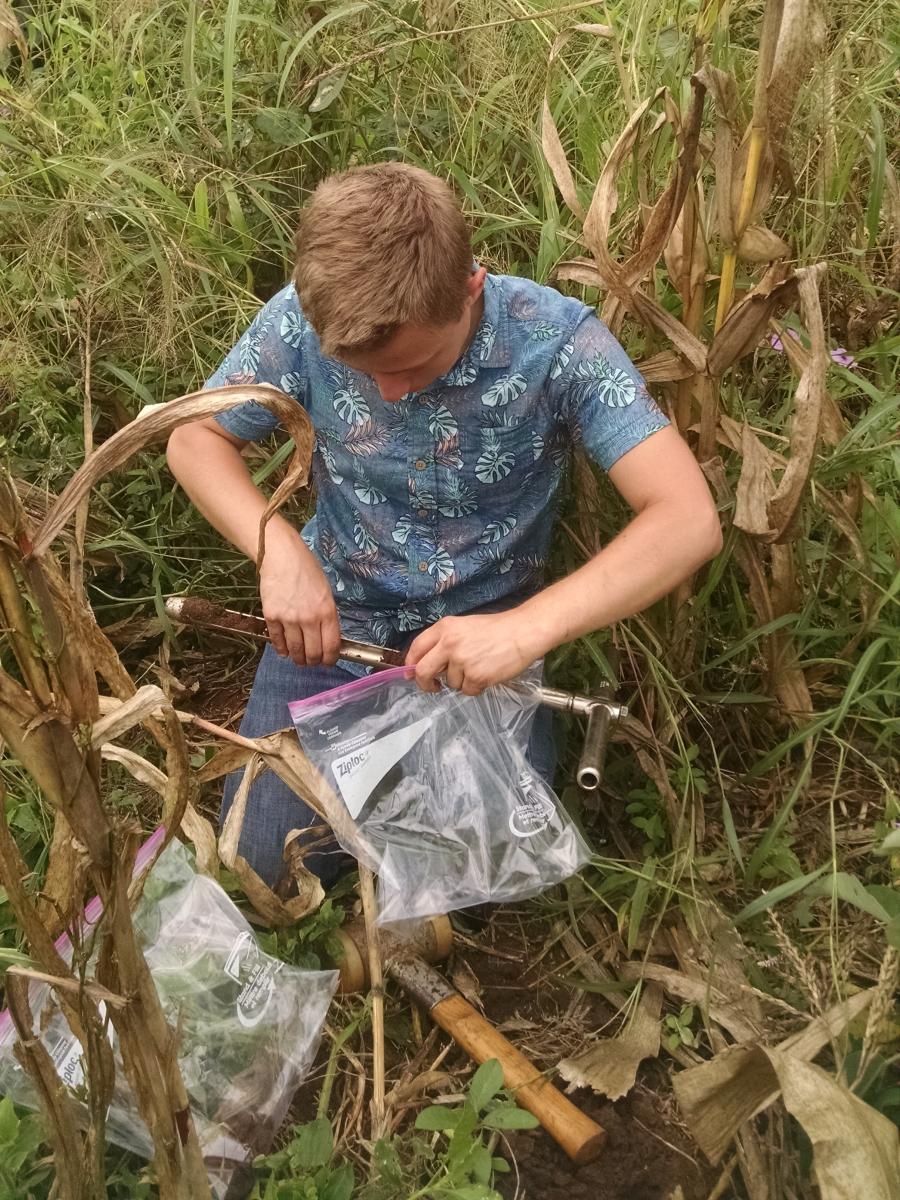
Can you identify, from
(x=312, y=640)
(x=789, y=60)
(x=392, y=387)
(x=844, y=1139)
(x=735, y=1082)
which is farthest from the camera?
(x=312, y=640)

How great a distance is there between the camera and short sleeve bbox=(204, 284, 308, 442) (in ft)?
4.43

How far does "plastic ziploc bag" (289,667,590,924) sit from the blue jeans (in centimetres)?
12

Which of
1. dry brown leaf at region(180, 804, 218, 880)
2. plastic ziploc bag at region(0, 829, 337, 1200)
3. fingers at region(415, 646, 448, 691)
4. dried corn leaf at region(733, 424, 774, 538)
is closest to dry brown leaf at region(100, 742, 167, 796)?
dry brown leaf at region(180, 804, 218, 880)

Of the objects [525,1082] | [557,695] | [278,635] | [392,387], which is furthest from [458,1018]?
[392,387]

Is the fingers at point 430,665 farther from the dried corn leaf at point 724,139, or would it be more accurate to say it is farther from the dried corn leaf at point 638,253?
the dried corn leaf at point 724,139

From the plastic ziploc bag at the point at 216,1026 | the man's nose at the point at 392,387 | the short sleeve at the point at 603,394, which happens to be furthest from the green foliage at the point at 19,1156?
the short sleeve at the point at 603,394

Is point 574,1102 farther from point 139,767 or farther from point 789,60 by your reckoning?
point 789,60

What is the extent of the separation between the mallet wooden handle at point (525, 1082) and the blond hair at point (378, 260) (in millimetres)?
783

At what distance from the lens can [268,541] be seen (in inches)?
51.4

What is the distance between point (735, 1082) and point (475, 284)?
0.88 metres

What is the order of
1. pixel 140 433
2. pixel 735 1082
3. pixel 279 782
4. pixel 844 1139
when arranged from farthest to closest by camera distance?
pixel 279 782
pixel 735 1082
pixel 844 1139
pixel 140 433

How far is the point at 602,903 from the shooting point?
4.53 feet

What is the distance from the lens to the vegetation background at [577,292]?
132cm

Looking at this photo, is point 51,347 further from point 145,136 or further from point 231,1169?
point 231,1169
